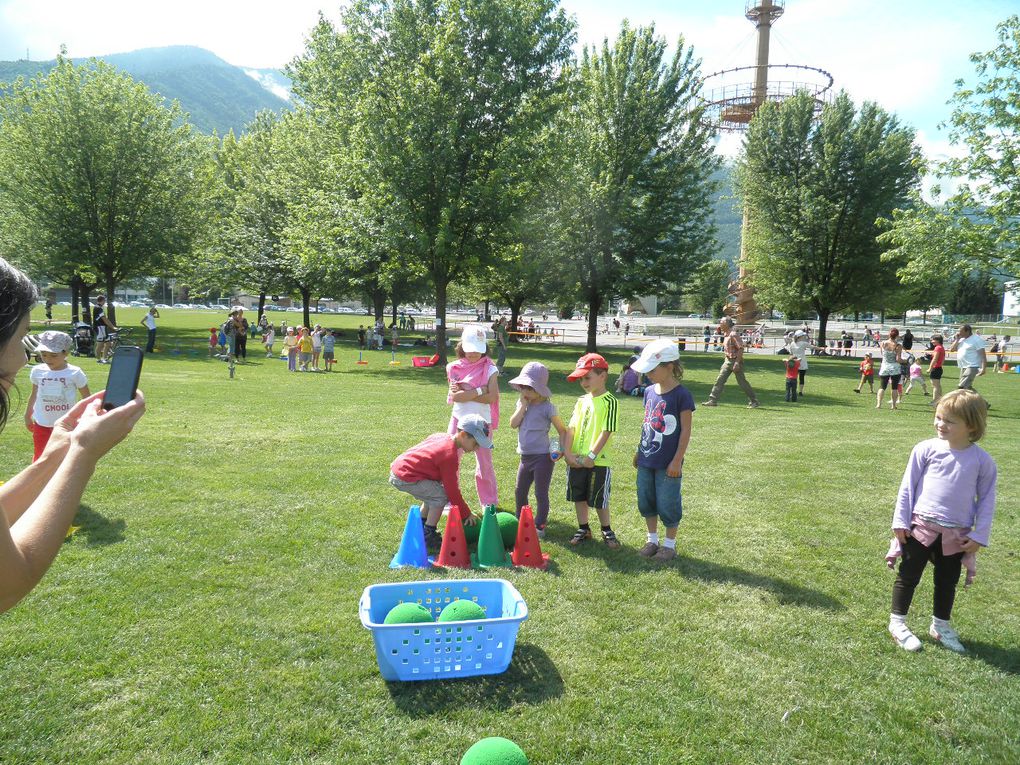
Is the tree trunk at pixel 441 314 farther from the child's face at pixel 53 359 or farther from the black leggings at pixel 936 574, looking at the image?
the black leggings at pixel 936 574

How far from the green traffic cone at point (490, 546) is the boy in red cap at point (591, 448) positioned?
951 millimetres

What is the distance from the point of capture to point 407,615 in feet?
13.6

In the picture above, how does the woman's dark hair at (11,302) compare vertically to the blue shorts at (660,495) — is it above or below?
above

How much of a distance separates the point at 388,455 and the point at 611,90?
2639cm

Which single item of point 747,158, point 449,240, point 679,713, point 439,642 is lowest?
point 679,713

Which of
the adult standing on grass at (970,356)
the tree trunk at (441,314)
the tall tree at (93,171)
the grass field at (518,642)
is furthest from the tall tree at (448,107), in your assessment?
the grass field at (518,642)

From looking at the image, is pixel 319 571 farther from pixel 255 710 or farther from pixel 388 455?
pixel 388 455

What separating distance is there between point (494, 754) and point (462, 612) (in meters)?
1.15

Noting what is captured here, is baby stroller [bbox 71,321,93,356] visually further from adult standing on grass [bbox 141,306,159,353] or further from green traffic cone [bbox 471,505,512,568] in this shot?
green traffic cone [bbox 471,505,512,568]

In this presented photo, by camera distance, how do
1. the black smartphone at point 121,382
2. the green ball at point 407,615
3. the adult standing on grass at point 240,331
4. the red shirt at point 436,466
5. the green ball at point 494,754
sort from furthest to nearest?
the adult standing on grass at point 240,331
the red shirt at point 436,466
the green ball at point 407,615
the green ball at point 494,754
the black smartphone at point 121,382

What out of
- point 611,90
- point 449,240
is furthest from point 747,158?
point 449,240

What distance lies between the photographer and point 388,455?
9.88 m

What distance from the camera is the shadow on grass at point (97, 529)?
6.00 metres

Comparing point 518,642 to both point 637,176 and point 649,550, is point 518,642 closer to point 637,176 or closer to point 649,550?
point 649,550
